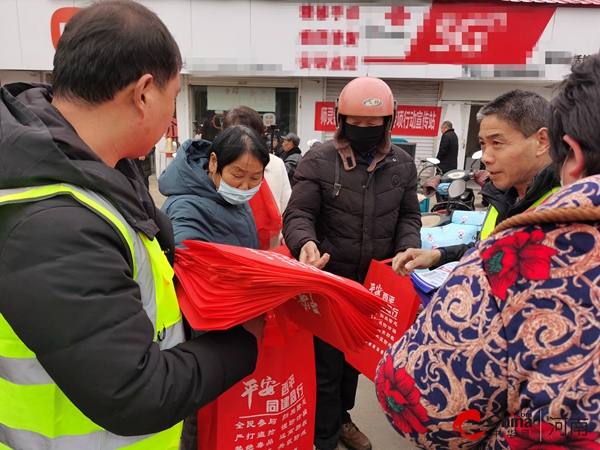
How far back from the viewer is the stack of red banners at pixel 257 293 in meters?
1.00

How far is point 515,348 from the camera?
2.47ft

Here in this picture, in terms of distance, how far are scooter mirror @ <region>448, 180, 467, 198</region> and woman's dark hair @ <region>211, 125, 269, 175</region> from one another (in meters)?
4.66

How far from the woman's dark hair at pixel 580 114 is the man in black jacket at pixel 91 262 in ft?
2.74

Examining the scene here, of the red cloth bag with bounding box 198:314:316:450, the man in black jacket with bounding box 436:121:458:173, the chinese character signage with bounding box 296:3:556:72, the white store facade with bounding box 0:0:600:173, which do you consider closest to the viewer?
the red cloth bag with bounding box 198:314:316:450

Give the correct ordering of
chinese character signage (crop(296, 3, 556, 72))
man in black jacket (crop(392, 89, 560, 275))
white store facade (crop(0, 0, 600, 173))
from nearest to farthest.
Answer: man in black jacket (crop(392, 89, 560, 275)) < chinese character signage (crop(296, 3, 556, 72)) < white store facade (crop(0, 0, 600, 173))

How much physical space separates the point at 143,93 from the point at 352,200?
1486 millimetres

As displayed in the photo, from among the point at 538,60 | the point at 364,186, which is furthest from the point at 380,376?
the point at 538,60

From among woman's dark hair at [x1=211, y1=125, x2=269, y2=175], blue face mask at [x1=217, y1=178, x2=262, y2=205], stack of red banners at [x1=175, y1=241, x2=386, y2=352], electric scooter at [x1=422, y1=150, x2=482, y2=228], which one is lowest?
electric scooter at [x1=422, y1=150, x2=482, y2=228]

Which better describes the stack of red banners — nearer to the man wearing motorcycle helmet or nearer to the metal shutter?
the man wearing motorcycle helmet

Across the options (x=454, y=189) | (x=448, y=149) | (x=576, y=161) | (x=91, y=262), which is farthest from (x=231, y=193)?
(x=448, y=149)

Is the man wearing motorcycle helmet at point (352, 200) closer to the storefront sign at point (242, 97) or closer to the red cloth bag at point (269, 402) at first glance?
the red cloth bag at point (269, 402)

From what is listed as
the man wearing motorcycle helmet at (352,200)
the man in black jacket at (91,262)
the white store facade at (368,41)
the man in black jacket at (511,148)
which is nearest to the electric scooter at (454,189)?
the man wearing motorcycle helmet at (352,200)

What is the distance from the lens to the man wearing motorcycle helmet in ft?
7.24

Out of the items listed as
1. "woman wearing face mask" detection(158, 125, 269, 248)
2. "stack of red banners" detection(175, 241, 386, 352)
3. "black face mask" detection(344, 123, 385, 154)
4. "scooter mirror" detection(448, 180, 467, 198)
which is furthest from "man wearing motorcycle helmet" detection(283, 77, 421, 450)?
"scooter mirror" detection(448, 180, 467, 198)
